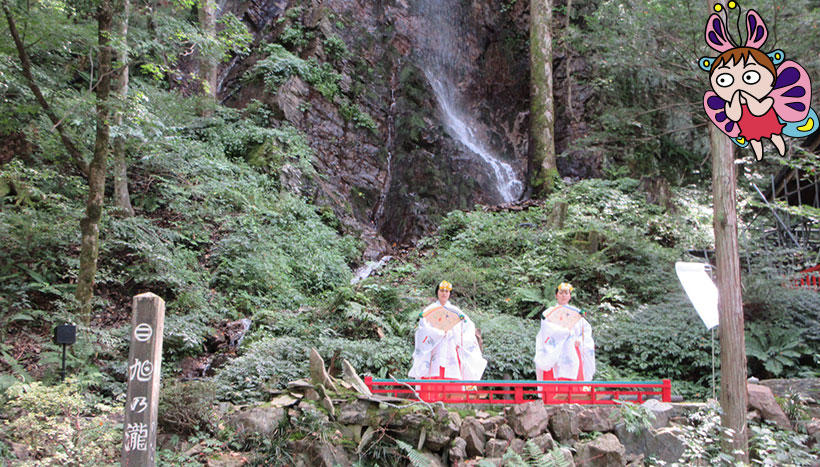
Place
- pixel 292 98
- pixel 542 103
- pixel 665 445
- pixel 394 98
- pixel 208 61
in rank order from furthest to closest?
pixel 394 98, pixel 542 103, pixel 292 98, pixel 208 61, pixel 665 445

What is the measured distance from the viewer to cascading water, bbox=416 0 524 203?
2074 centimetres

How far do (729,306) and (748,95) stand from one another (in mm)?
2673

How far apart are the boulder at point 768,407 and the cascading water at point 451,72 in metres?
13.6

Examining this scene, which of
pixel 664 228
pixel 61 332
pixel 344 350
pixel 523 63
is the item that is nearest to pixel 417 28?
pixel 523 63

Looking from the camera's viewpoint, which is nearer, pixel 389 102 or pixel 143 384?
pixel 143 384

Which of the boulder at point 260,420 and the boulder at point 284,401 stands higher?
the boulder at point 284,401

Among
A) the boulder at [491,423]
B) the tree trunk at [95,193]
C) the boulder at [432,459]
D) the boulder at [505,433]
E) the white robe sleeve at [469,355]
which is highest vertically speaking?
the tree trunk at [95,193]

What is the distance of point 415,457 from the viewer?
5285 mm

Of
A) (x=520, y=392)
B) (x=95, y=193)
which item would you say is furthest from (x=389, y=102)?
(x=520, y=392)

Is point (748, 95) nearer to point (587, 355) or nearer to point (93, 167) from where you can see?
point (587, 355)

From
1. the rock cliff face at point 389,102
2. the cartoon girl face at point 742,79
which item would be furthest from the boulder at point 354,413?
the rock cliff face at point 389,102

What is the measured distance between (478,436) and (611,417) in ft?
5.49

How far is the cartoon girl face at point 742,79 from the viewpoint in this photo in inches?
261

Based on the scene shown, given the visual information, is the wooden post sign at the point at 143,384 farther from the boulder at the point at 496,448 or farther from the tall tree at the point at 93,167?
the tall tree at the point at 93,167
